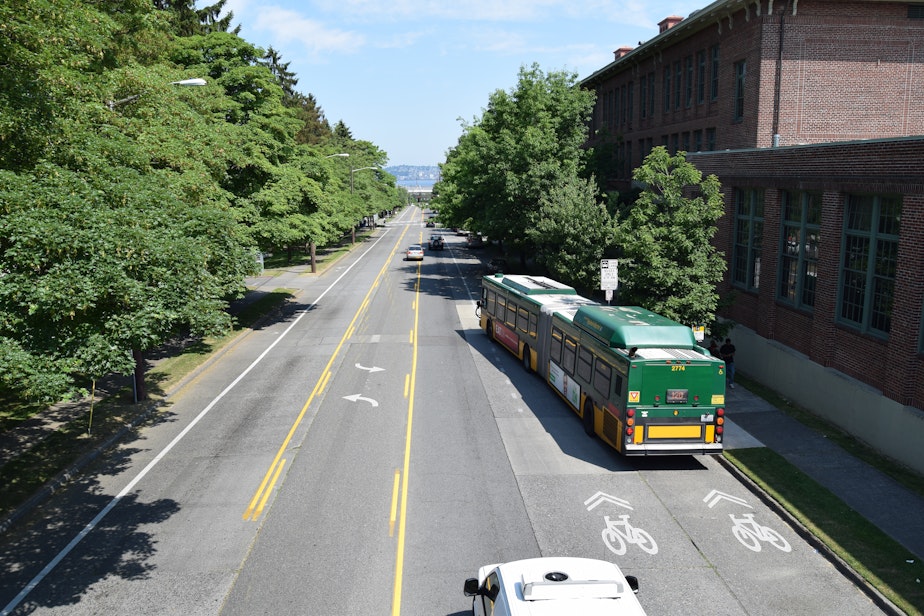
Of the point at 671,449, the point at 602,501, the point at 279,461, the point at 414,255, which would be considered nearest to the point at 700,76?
the point at 671,449

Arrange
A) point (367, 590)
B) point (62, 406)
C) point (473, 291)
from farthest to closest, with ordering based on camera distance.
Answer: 1. point (473, 291)
2. point (62, 406)
3. point (367, 590)

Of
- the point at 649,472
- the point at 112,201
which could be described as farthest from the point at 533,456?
the point at 112,201

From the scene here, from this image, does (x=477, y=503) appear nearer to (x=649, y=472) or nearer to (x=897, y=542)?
(x=649, y=472)

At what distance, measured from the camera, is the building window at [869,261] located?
18688 mm

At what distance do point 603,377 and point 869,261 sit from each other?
7935 millimetres

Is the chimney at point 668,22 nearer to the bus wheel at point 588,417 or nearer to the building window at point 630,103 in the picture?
the building window at point 630,103

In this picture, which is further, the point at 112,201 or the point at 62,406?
the point at 62,406

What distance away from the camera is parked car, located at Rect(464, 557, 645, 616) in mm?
7535

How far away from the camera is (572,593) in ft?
25.3

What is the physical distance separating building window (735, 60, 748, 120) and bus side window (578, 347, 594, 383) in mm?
17800

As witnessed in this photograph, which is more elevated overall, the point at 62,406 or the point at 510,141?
the point at 510,141

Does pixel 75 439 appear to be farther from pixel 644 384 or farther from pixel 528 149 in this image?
pixel 528 149

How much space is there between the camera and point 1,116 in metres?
12.1

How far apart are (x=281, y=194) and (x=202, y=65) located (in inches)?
271
